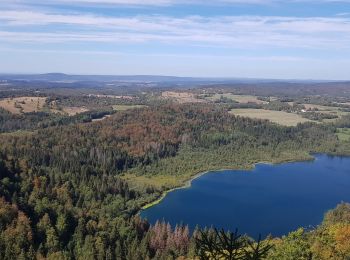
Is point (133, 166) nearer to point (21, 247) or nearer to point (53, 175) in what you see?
point (53, 175)

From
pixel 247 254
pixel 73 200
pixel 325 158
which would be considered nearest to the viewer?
pixel 247 254

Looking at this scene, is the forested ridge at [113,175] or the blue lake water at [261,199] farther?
the blue lake water at [261,199]

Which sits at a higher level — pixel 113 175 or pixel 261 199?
pixel 113 175

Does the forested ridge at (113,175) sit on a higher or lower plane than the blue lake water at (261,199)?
higher

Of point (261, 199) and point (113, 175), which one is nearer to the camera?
point (261, 199)

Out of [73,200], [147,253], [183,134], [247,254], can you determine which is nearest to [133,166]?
[183,134]
